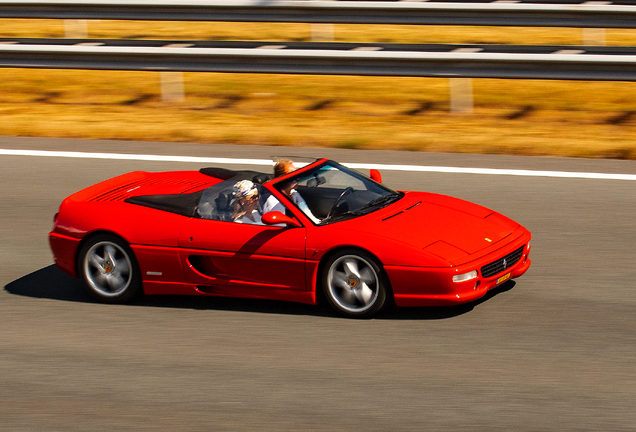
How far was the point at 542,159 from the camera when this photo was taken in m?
10.8

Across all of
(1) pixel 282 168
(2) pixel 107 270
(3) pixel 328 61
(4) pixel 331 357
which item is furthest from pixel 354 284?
(3) pixel 328 61

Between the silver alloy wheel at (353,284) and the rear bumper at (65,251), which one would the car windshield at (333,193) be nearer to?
the silver alloy wheel at (353,284)

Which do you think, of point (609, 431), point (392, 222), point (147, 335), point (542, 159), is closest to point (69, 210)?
point (147, 335)

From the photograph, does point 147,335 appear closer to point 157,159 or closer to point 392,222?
point 392,222

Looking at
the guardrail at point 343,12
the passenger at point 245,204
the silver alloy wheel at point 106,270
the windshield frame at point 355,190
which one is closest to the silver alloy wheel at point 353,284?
the windshield frame at point 355,190

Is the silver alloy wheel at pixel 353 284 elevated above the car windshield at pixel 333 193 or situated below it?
below

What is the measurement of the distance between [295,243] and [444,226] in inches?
43.1

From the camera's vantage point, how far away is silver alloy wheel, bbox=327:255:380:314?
21.3 feet

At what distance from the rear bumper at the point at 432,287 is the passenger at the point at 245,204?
3.83ft

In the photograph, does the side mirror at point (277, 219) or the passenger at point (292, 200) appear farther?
the passenger at point (292, 200)

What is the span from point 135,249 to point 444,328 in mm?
2381

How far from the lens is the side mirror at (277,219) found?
664 cm

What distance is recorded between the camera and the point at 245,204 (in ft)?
23.1

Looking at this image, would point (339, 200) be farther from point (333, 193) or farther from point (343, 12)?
point (343, 12)
